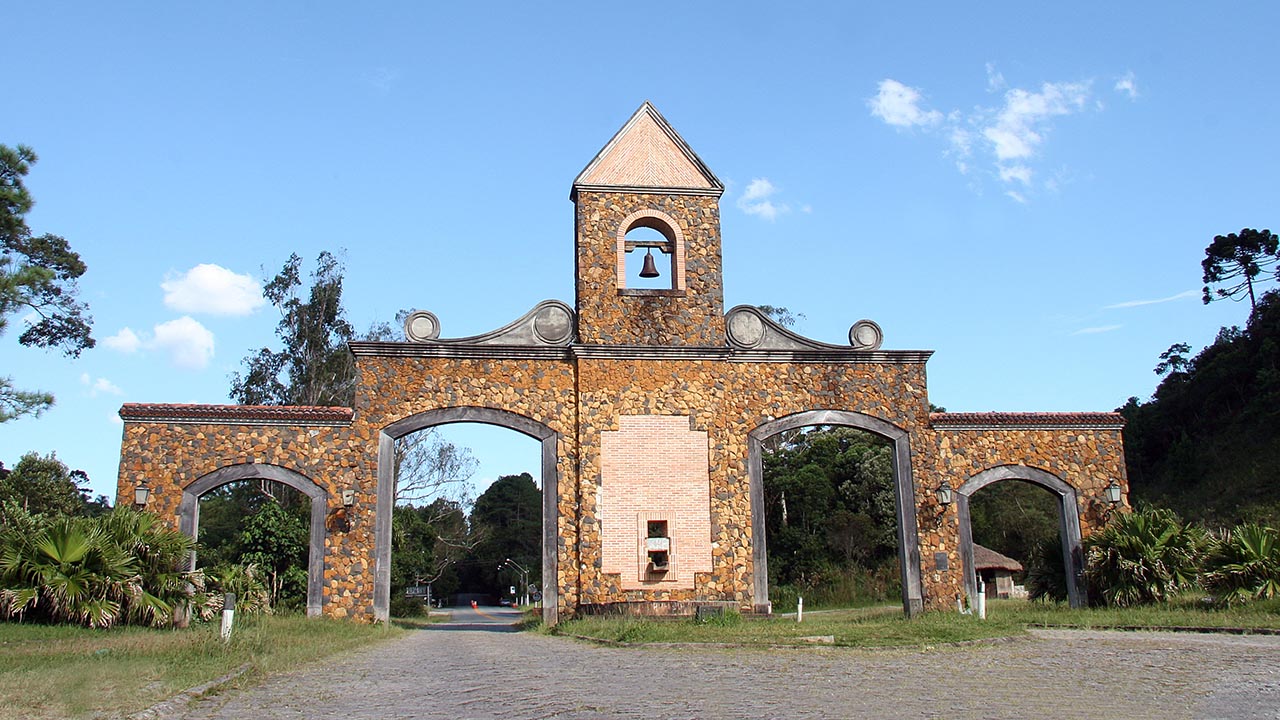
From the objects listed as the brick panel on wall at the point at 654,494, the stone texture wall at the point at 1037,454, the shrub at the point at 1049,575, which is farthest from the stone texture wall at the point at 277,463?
the shrub at the point at 1049,575

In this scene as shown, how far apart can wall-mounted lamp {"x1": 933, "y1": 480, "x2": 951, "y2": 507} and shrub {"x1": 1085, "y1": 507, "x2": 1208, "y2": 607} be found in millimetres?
2764

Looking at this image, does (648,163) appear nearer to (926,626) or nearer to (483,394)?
(483,394)

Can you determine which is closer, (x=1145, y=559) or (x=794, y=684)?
(x=794, y=684)

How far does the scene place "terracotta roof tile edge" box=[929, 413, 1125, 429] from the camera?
64.6 feet

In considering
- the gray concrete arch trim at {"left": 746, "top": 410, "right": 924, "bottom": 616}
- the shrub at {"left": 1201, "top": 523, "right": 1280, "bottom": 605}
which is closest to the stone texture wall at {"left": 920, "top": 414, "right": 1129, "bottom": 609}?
the gray concrete arch trim at {"left": 746, "top": 410, "right": 924, "bottom": 616}

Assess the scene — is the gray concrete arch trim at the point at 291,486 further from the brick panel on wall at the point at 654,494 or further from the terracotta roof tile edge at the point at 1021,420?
the terracotta roof tile edge at the point at 1021,420

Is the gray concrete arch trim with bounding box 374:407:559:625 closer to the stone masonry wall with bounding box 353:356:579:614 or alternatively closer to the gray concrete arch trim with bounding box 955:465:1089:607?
the stone masonry wall with bounding box 353:356:579:614

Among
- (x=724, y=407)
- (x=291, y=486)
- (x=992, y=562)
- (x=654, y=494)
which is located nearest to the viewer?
(x=291, y=486)

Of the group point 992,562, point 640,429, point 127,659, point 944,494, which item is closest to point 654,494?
point 640,429

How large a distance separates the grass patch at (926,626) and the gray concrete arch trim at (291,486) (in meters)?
4.27

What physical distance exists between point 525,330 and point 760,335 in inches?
180

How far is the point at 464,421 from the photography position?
1841cm

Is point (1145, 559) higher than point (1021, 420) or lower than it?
lower

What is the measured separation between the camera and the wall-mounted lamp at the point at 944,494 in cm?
1912
